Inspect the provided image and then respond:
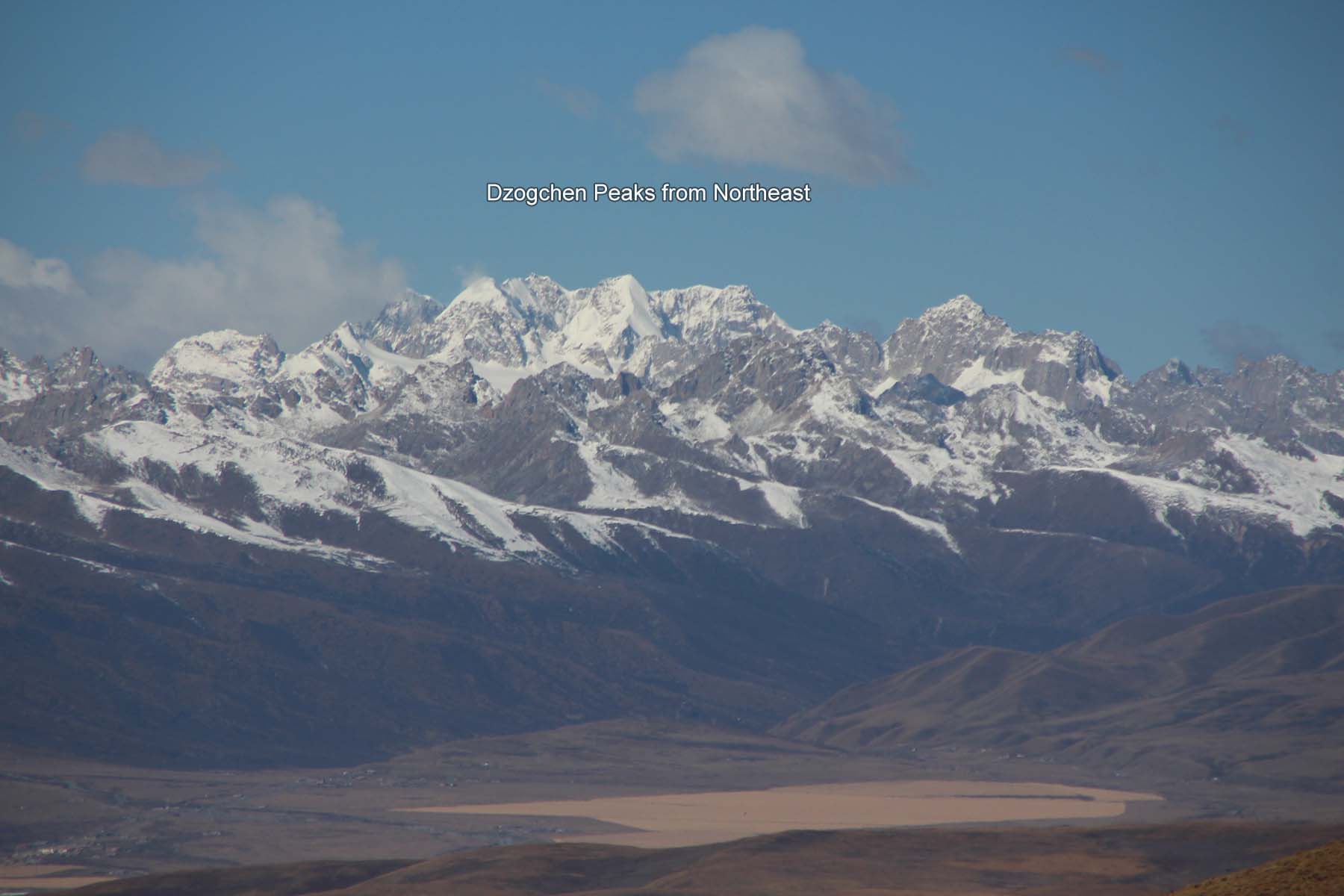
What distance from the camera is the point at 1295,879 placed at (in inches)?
4247

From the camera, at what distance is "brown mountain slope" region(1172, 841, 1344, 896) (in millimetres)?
106688

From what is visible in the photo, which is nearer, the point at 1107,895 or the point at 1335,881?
the point at 1335,881

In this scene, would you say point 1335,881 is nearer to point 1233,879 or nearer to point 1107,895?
point 1233,879

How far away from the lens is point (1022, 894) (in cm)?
19925

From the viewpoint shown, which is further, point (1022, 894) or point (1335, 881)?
point (1022, 894)

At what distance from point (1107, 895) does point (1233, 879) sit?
291 feet

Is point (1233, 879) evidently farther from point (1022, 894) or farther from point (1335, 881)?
point (1022, 894)

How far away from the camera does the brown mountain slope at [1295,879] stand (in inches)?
4200

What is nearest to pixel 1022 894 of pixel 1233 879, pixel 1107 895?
pixel 1107 895

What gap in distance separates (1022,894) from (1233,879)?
9256 cm

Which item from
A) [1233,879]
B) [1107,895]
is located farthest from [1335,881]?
[1107,895]

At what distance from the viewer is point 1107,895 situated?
639 ft

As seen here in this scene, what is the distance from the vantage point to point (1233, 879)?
358 feet

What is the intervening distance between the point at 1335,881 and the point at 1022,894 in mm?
94863
